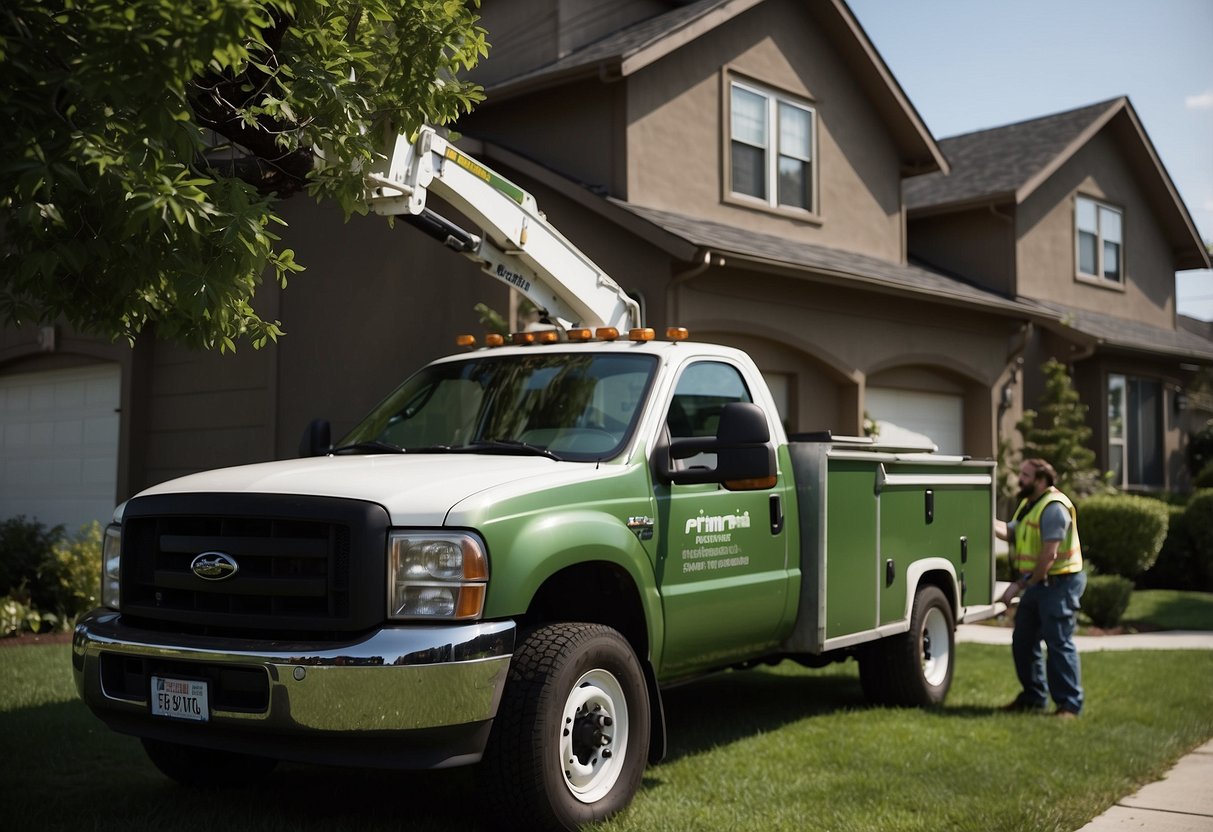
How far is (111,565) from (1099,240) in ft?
62.9

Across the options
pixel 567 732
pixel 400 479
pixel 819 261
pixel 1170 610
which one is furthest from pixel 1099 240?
pixel 400 479

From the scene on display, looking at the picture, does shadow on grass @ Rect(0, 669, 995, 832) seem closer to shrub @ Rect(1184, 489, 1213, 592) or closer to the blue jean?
the blue jean

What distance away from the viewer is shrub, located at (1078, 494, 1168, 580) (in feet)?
52.3

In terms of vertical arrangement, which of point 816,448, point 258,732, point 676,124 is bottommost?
point 258,732

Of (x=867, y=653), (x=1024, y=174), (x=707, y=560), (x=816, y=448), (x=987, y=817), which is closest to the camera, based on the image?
(x=987, y=817)

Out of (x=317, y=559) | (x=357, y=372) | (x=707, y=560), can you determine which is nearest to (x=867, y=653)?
(x=707, y=560)

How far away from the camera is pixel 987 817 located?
5.66m

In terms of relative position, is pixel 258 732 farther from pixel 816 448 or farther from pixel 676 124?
pixel 676 124

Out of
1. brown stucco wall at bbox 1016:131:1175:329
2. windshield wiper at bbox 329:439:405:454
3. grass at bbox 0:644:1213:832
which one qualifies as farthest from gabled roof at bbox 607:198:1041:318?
windshield wiper at bbox 329:439:405:454

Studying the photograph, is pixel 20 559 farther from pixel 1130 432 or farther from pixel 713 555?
pixel 1130 432

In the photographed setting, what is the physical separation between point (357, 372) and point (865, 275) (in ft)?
Result: 18.4

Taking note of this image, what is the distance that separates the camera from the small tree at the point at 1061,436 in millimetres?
17484

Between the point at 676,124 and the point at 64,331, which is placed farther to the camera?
the point at 64,331

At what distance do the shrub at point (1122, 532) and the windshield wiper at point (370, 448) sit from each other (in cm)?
1198
